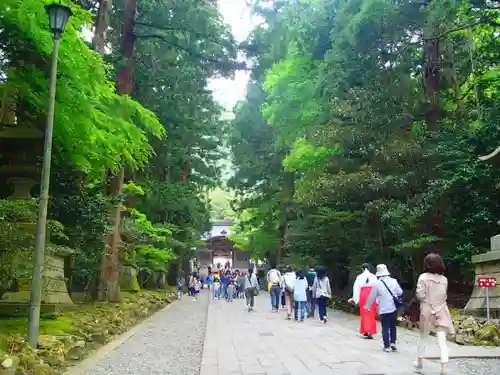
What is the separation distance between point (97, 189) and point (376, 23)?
9.20m

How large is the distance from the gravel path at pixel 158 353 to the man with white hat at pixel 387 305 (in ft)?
9.89

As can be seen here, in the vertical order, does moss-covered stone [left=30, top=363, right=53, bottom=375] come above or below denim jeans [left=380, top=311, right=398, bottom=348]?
below

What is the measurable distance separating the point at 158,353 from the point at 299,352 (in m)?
2.38

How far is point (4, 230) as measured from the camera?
6.51m

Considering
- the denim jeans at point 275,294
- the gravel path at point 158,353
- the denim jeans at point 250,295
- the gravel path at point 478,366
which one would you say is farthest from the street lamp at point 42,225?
the denim jeans at point 250,295

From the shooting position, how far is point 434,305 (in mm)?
5969

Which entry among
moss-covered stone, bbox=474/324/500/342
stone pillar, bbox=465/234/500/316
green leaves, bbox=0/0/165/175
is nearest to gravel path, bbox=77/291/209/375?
green leaves, bbox=0/0/165/175

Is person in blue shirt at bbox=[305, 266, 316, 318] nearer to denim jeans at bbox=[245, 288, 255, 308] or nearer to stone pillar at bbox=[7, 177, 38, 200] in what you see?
denim jeans at bbox=[245, 288, 255, 308]

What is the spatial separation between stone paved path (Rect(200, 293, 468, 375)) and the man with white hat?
0.79ft

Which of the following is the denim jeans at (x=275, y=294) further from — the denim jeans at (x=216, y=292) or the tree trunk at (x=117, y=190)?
the denim jeans at (x=216, y=292)

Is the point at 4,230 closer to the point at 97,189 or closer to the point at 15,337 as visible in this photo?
the point at 15,337

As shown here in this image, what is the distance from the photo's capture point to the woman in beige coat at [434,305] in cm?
587

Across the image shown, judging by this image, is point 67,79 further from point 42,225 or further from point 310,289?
point 310,289

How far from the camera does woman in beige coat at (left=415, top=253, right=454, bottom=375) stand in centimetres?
587
